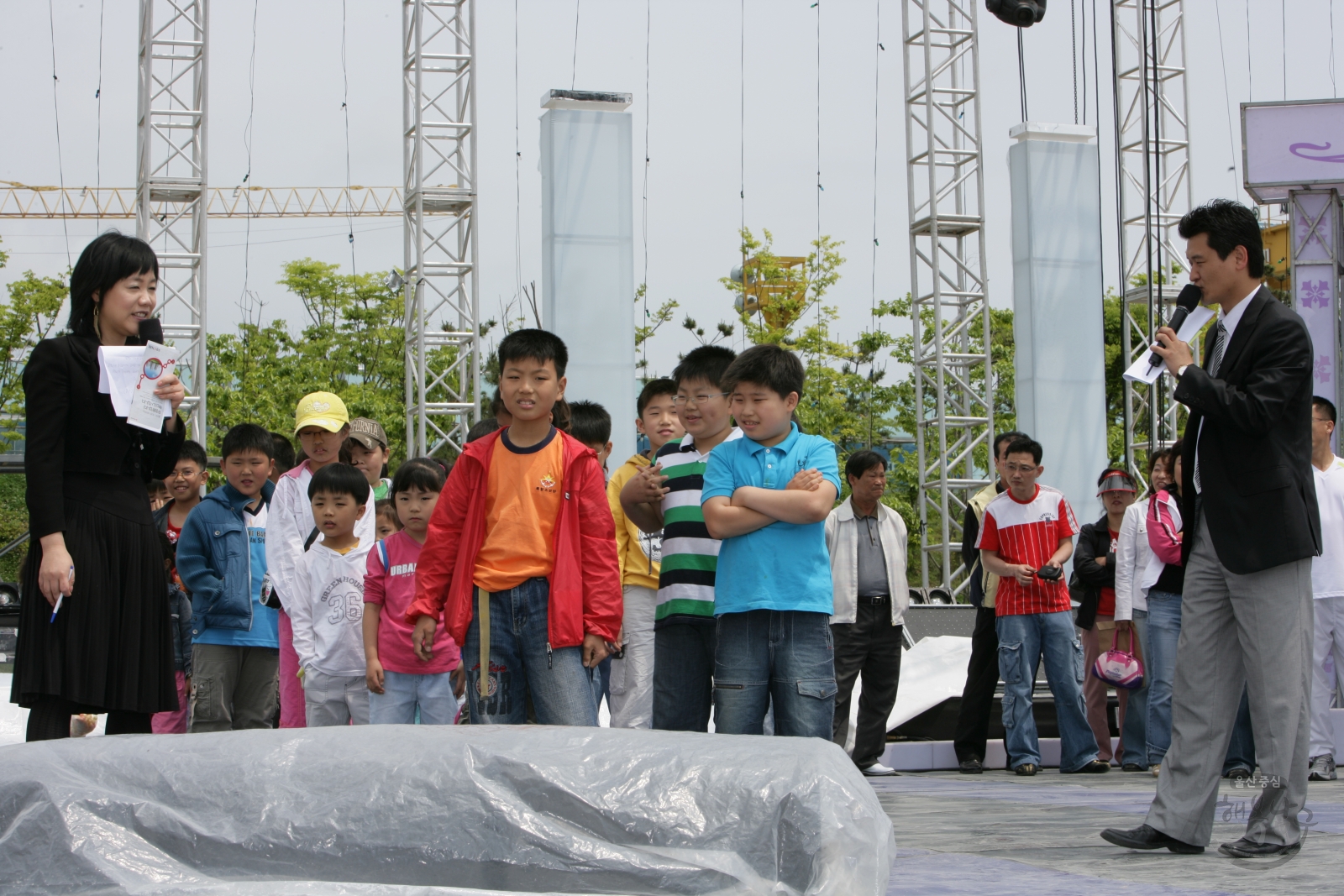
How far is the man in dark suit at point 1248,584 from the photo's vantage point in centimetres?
335

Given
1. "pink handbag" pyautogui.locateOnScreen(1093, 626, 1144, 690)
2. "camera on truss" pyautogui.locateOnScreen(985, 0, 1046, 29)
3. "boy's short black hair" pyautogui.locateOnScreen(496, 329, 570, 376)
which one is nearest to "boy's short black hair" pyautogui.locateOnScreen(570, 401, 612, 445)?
"boy's short black hair" pyautogui.locateOnScreen(496, 329, 570, 376)

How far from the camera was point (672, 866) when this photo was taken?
223 centimetres

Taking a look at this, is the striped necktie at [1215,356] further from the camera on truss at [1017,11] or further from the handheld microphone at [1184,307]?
the camera on truss at [1017,11]

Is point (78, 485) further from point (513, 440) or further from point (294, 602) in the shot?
point (294, 602)

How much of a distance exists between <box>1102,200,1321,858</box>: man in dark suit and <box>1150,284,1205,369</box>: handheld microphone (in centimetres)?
6

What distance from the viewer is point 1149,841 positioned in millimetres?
Result: 3389

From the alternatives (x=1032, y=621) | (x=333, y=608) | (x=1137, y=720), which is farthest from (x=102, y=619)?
(x=1137, y=720)

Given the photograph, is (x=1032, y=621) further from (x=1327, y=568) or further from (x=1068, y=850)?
(x=1068, y=850)

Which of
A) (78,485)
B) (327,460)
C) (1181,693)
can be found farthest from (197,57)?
(1181,693)

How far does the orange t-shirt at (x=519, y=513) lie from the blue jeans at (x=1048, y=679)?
3818mm

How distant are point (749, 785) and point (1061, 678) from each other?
4.87 m

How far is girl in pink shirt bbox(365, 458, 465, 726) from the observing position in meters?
4.64

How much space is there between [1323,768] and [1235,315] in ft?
10.3

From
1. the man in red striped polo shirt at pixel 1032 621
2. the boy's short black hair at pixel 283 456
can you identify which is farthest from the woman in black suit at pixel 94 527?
the man in red striped polo shirt at pixel 1032 621
